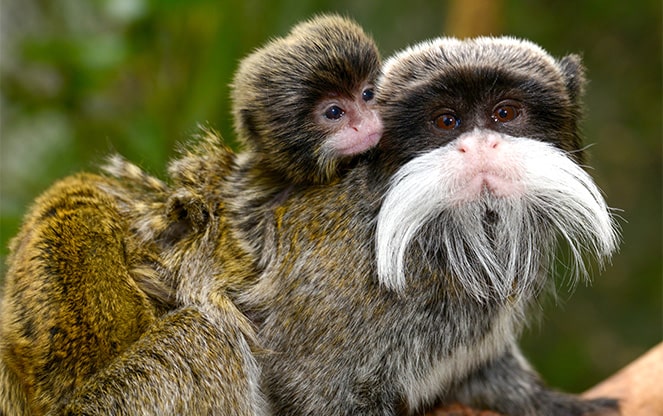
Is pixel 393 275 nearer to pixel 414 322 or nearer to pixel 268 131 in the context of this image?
pixel 414 322

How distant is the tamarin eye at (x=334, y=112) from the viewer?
296 centimetres

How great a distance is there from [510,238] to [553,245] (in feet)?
0.89

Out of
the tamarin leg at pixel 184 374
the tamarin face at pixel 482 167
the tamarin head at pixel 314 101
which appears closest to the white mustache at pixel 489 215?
the tamarin face at pixel 482 167

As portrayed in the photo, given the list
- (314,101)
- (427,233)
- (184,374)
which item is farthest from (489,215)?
(184,374)

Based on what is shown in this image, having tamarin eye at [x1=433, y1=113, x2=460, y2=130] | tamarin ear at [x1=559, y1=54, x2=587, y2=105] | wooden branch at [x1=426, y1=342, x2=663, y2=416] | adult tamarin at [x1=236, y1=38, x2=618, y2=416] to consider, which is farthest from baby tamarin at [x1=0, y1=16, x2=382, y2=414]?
wooden branch at [x1=426, y1=342, x2=663, y2=416]

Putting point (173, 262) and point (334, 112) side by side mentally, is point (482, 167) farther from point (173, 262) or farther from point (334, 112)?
point (173, 262)

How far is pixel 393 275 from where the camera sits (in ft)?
8.99

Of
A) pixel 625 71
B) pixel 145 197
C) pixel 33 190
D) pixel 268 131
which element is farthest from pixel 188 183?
pixel 625 71

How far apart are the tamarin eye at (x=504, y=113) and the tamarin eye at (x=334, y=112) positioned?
565mm

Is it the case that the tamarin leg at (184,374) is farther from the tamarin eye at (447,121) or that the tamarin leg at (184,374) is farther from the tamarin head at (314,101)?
the tamarin eye at (447,121)

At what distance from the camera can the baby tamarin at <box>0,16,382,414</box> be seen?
270 centimetres

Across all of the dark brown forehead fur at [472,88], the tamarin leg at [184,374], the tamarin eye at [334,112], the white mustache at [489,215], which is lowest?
the tamarin leg at [184,374]

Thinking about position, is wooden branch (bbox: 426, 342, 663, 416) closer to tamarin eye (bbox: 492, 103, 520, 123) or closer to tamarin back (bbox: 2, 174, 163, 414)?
tamarin eye (bbox: 492, 103, 520, 123)

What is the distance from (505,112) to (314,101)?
0.70 metres
